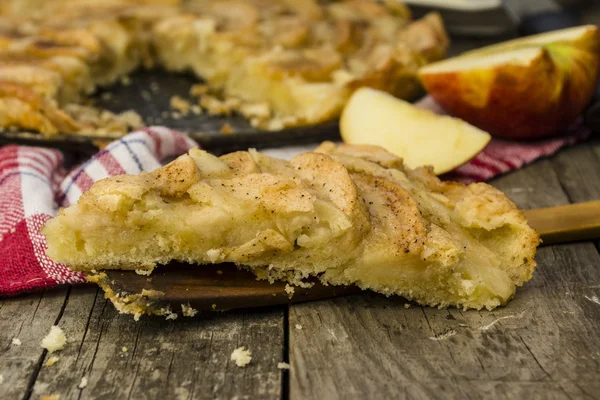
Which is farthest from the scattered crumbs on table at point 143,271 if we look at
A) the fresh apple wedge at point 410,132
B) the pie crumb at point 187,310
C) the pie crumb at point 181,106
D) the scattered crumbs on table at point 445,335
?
the pie crumb at point 181,106

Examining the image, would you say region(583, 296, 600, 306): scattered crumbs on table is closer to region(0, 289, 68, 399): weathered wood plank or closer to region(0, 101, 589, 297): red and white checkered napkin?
region(0, 101, 589, 297): red and white checkered napkin

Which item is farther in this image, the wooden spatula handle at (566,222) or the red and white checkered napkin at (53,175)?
the wooden spatula handle at (566,222)

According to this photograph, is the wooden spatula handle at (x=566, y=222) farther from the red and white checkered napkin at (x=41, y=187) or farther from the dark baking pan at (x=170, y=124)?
the red and white checkered napkin at (x=41, y=187)

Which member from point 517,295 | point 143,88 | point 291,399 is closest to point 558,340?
point 517,295

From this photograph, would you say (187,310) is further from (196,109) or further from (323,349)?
(196,109)

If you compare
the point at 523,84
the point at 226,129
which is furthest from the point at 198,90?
the point at 523,84

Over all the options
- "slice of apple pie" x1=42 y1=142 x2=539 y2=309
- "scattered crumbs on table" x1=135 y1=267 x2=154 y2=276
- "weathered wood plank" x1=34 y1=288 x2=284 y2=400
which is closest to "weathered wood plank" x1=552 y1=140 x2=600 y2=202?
"slice of apple pie" x1=42 y1=142 x2=539 y2=309
